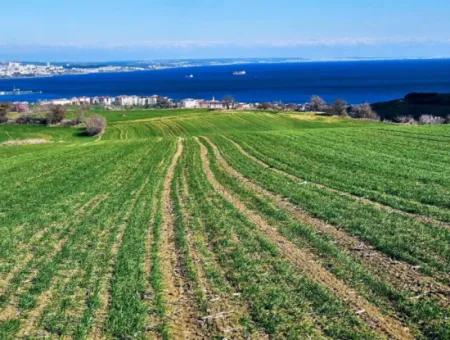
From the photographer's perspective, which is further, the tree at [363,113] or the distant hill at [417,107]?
the distant hill at [417,107]

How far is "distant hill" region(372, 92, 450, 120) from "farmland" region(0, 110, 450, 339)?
8537 centimetres

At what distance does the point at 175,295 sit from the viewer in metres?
10.8

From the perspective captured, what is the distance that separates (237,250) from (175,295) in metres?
2.94

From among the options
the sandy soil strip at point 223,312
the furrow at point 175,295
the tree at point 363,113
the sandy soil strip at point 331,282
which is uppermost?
the sandy soil strip at point 331,282

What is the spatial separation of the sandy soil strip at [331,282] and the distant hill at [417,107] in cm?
9719

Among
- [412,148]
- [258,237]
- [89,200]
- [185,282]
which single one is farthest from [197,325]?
[412,148]

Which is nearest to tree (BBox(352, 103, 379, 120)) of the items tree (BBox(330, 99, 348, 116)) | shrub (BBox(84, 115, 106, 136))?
tree (BBox(330, 99, 348, 116))

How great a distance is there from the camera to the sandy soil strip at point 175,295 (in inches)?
366

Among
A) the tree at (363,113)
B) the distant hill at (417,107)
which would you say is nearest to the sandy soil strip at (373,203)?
the tree at (363,113)

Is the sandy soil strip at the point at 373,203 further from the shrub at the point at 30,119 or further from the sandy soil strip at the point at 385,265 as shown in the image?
the shrub at the point at 30,119

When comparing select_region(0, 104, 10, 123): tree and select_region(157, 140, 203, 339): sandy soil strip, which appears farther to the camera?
select_region(0, 104, 10, 123): tree

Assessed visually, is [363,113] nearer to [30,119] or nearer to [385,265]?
[30,119]

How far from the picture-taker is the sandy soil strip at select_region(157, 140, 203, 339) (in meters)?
9.29

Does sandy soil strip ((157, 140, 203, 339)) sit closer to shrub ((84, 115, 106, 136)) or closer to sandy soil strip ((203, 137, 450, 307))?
sandy soil strip ((203, 137, 450, 307))
